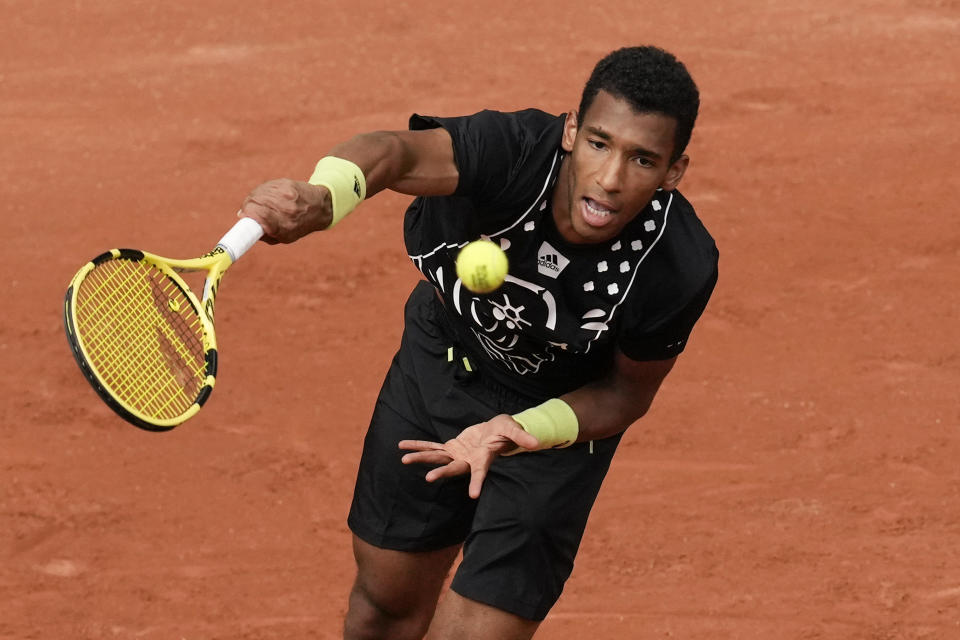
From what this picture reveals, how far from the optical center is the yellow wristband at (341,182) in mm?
4145

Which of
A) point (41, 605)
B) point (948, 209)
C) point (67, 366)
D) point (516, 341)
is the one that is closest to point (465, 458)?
point (516, 341)

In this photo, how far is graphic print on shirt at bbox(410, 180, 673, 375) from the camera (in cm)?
472

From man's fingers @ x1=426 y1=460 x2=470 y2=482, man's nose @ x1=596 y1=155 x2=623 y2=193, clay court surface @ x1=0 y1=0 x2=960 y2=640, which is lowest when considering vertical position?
clay court surface @ x1=0 y1=0 x2=960 y2=640

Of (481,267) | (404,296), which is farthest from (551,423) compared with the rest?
(404,296)

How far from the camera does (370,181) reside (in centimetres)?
429

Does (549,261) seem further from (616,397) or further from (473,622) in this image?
(473,622)

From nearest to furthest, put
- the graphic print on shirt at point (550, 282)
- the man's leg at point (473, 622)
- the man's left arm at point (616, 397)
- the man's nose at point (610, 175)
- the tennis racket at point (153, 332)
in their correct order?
the tennis racket at point (153, 332) → the man's nose at point (610, 175) → the graphic print on shirt at point (550, 282) → the man's leg at point (473, 622) → the man's left arm at point (616, 397)

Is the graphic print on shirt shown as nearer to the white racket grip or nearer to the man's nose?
the man's nose

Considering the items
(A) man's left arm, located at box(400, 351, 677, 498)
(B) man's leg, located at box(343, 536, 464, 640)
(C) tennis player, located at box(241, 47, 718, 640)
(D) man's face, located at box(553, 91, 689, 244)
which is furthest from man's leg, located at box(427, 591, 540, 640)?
(D) man's face, located at box(553, 91, 689, 244)

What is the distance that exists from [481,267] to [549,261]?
319 millimetres

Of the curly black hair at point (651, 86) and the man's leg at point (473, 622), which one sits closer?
the curly black hair at point (651, 86)

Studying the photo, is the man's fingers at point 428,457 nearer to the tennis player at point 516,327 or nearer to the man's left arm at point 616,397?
the tennis player at point 516,327

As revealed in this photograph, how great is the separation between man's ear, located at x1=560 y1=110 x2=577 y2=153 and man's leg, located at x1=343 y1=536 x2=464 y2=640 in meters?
1.62

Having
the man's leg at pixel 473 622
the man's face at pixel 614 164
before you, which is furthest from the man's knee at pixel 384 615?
the man's face at pixel 614 164
